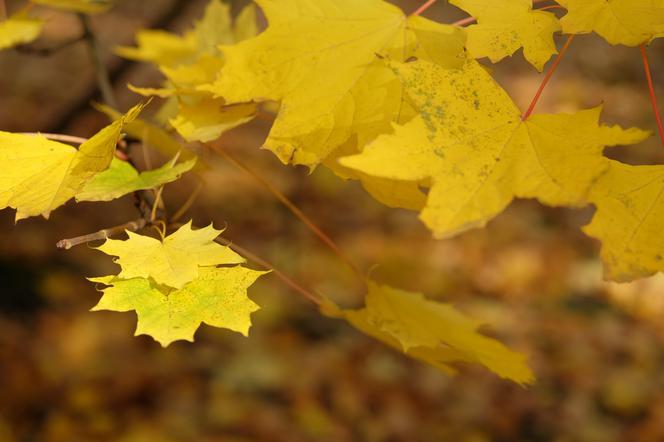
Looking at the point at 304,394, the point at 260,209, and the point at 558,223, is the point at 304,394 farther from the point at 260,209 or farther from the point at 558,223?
the point at 558,223

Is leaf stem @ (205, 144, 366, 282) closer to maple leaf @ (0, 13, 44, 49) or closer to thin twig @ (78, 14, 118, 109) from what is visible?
thin twig @ (78, 14, 118, 109)

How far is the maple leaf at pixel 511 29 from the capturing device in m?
0.79

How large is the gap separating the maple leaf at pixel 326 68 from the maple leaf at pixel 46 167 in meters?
0.15

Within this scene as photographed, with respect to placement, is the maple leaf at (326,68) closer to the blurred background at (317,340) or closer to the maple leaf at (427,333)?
the maple leaf at (427,333)

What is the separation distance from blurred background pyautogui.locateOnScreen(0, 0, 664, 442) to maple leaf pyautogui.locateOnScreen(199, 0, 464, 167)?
4.98 ft

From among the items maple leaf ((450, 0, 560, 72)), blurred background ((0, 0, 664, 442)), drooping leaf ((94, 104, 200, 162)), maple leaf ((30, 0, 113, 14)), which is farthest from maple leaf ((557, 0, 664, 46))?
blurred background ((0, 0, 664, 442))

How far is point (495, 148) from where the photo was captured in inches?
28.5

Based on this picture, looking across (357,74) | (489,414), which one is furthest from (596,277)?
(357,74)

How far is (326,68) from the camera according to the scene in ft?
2.81

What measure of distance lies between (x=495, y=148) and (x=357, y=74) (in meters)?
0.21

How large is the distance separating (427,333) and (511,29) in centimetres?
42

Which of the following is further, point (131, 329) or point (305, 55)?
point (131, 329)

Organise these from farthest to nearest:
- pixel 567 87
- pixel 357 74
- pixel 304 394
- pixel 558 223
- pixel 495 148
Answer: pixel 567 87, pixel 558 223, pixel 304 394, pixel 357 74, pixel 495 148

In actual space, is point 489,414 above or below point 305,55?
below
